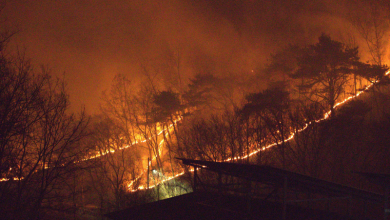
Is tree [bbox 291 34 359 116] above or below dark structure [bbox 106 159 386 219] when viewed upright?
above

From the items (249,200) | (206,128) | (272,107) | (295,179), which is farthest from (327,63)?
(295,179)

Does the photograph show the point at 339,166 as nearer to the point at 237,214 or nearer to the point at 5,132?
the point at 237,214

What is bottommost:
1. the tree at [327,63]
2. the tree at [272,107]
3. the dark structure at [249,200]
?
the dark structure at [249,200]

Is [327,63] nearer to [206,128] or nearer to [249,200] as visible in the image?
[206,128]

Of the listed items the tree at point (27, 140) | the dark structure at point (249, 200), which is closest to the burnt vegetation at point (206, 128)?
the tree at point (27, 140)

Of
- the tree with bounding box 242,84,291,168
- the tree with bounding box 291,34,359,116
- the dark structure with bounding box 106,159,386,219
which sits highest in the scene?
the tree with bounding box 291,34,359,116

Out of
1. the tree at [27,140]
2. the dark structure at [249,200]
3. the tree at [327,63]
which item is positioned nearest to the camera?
the dark structure at [249,200]

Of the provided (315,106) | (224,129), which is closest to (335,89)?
(315,106)

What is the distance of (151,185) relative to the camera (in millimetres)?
33625

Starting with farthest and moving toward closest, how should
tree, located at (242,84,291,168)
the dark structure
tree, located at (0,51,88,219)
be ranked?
tree, located at (242,84,291,168), tree, located at (0,51,88,219), the dark structure

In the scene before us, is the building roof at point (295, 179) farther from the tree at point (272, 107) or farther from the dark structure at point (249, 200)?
the tree at point (272, 107)

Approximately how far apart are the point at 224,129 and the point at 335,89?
11201 millimetres

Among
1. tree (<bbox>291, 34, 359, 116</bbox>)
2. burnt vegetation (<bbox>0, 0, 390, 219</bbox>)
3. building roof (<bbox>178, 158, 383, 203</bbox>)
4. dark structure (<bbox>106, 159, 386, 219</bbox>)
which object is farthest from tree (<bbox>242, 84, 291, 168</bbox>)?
building roof (<bbox>178, 158, 383, 203</bbox>)

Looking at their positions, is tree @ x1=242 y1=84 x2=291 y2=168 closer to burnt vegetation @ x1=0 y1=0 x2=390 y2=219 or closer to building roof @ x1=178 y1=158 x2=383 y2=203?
burnt vegetation @ x1=0 y1=0 x2=390 y2=219
